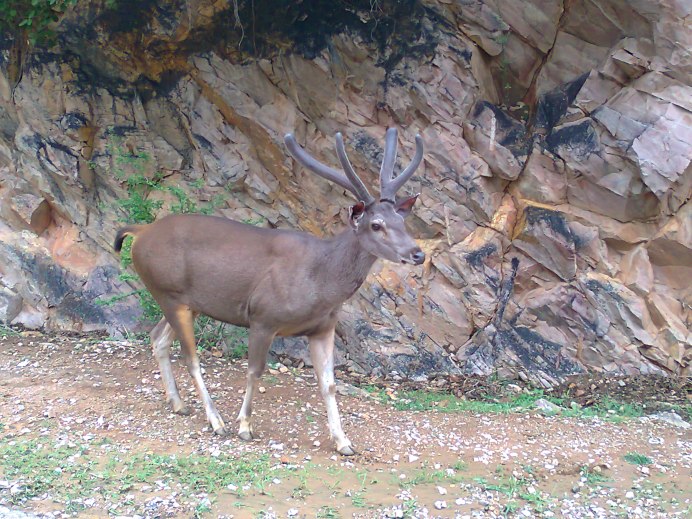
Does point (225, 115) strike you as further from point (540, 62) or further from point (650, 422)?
point (650, 422)

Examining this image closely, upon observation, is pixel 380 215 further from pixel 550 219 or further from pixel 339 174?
pixel 550 219

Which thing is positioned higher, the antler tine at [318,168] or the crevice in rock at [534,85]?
the crevice in rock at [534,85]

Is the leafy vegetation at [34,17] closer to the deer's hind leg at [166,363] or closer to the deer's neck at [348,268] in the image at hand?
the deer's hind leg at [166,363]

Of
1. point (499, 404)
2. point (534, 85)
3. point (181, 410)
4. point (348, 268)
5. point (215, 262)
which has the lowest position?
point (499, 404)

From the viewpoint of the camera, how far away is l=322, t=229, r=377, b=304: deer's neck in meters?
5.32

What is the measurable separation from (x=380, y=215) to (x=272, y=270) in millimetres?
1053

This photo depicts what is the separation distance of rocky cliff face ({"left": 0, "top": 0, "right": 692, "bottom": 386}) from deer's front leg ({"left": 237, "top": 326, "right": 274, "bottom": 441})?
109 inches

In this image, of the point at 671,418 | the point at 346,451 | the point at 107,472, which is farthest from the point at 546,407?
the point at 107,472

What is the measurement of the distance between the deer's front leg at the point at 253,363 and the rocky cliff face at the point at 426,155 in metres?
2.77

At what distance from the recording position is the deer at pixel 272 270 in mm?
5305

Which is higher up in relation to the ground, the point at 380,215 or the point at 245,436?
the point at 380,215

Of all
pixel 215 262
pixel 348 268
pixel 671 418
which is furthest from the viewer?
pixel 671 418

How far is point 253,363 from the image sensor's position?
5.48 m

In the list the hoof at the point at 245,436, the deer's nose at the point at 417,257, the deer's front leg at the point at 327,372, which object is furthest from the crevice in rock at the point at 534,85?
the hoof at the point at 245,436
